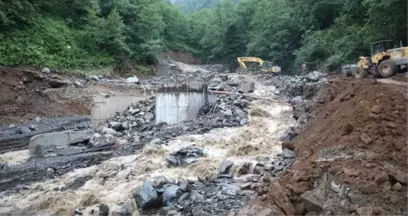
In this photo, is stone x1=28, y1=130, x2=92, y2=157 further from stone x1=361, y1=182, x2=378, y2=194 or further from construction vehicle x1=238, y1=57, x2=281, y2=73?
construction vehicle x1=238, y1=57, x2=281, y2=73

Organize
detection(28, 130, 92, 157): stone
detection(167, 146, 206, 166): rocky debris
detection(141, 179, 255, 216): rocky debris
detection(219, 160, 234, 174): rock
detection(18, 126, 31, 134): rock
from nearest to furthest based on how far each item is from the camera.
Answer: detection(141, 179, 255, 216): rocky debris, detection(219, 160, 234, 174): rock, detection(167, 146, 206, 166): rocky debris, detection(28, 130, 92, 157): stone, detection(18, 126, 31, 134): rock

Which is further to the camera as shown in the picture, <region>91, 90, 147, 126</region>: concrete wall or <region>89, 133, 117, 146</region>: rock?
<region>91, 90, 147, 126</region>: concrete wall

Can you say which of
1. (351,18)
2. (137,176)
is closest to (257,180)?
(137,176)

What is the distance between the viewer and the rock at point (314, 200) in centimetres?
551

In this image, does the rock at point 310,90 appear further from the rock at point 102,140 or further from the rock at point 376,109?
the rock at point 376,109

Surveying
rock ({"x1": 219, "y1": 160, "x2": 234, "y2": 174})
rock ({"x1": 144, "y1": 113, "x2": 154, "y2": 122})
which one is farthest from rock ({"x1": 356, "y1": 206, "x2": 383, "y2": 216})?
rock ({"x1": 144, "y1": 113, "x2": 154, "y2": 122})

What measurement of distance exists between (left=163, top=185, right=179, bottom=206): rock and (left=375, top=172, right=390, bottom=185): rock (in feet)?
14.4

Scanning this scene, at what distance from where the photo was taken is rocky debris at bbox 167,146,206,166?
1102cm

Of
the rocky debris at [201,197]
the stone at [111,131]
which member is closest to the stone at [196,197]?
the rocky debris at [201,197]

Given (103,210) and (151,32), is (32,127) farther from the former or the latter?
(151,32)

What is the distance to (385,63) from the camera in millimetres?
14383

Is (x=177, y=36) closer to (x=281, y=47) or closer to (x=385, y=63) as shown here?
(x=281, y=47)

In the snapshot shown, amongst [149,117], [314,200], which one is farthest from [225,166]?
[149,117]

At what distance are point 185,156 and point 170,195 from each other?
122 inches
